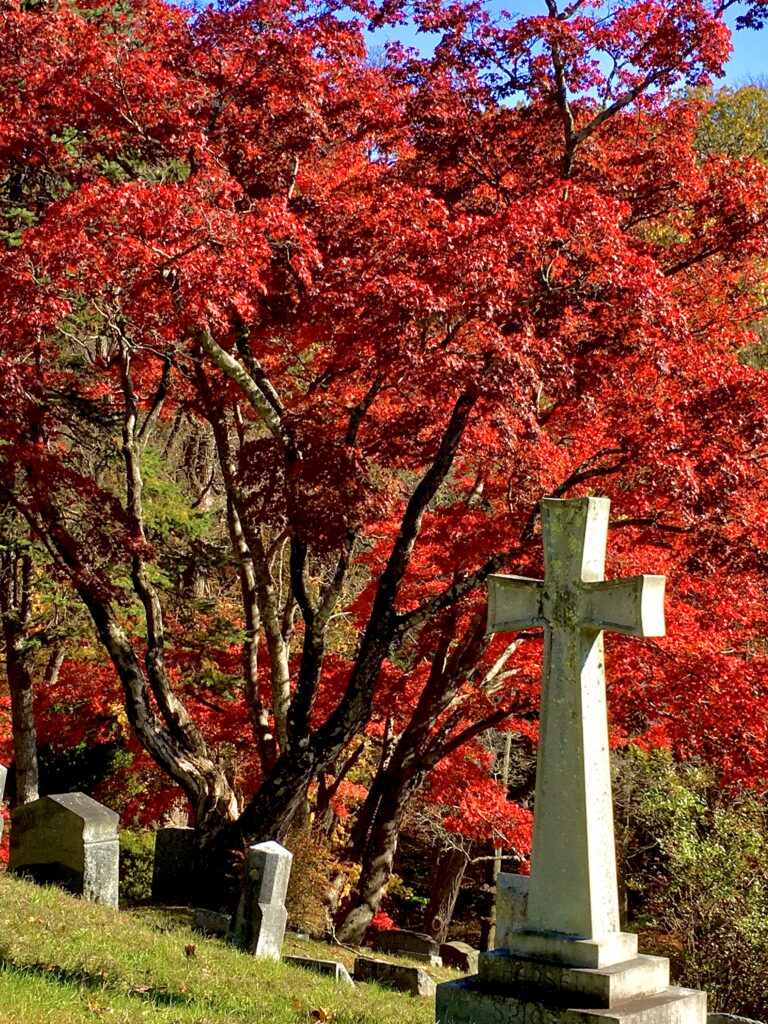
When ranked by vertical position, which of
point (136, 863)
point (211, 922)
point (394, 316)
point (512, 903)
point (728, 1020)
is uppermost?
point (394, 316)

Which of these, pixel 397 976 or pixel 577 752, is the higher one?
pixel 577 752

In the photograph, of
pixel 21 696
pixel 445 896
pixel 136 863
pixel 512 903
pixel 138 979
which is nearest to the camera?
pixel 138 979

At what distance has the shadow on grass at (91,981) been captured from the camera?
597 cm

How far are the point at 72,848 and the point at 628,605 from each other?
6.39 m

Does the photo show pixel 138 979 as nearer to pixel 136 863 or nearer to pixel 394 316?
pixel 394 316

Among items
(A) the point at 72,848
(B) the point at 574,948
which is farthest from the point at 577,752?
(A) the point at 72,848

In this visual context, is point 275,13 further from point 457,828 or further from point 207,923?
point 457,828

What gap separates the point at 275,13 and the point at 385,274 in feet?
13.8

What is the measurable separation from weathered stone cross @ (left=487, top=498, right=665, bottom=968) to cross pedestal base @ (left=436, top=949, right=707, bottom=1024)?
0.09m

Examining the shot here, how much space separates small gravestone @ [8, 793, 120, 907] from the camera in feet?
33.4

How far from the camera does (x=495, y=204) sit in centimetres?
1283

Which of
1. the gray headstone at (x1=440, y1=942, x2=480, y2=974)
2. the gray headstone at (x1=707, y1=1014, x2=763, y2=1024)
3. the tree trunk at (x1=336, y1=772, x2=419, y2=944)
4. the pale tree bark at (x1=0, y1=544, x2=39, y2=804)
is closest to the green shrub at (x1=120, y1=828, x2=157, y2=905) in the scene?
the pale tree bark at (x1=0, y1=544, x2=39, y2=804)

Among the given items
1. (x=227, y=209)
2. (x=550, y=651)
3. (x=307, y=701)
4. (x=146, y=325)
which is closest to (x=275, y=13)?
(x=227, y=209)

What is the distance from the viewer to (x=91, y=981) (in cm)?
620
